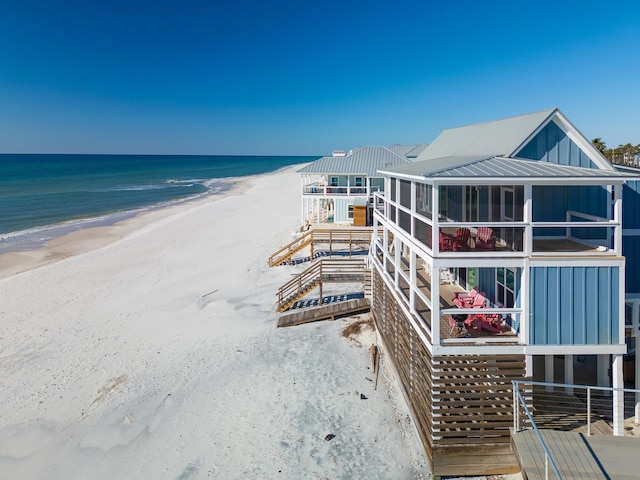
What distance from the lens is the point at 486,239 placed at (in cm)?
1018

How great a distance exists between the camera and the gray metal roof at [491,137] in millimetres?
11613

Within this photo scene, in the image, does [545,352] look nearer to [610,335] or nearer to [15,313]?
[610,335]

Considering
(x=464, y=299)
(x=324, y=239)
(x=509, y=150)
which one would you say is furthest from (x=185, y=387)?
(x=324, y=239)

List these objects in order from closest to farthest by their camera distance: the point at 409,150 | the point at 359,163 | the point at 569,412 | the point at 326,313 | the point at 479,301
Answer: the point at 569,412, the point at 479,301, the point at 326,313, the point at 359,163, the point at 409,150

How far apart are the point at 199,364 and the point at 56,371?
4.16 m

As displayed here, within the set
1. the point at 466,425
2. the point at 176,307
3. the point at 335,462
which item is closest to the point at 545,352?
the point at 466,425

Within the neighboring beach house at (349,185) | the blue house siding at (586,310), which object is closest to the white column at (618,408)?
the blue house siding at (586,310)

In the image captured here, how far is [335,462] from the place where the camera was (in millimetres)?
9969

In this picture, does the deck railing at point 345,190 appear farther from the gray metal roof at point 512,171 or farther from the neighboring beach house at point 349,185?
the gray metal roof at point 512,171

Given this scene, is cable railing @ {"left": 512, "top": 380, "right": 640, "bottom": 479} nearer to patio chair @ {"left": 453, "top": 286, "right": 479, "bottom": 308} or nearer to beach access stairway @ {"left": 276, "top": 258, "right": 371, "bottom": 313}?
patio chair @ {"left": 453, "top": 286, "right": 479, "bottom": 308}

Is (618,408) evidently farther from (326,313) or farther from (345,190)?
(345,190)

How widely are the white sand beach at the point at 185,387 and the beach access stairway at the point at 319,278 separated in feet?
2.50

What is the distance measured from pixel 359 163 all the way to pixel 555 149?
1913 centimetres

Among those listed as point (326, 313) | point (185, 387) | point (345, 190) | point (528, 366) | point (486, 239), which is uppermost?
point (345, 190)
